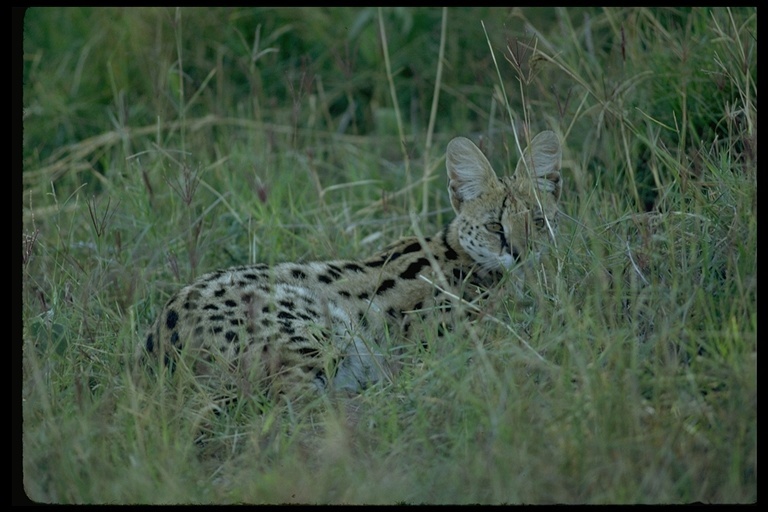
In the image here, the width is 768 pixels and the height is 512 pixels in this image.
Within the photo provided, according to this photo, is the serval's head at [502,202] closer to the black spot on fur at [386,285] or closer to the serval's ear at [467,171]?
the serval's ear at [467,171]

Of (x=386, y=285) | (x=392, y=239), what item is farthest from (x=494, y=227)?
(x=392, y=239)

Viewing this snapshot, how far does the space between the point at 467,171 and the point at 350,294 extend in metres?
0.95

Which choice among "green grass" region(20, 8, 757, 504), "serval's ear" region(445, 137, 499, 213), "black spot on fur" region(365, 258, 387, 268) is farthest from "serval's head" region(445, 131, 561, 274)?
"black spot on fur" region(365, 258, 387, 268)

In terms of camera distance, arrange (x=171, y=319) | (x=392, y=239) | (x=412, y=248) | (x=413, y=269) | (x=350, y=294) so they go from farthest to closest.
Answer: (x=392, y=239) < (x=412, y=248) < (x=413, y=269) < (x=350, y=294) < (x=171, y=319)

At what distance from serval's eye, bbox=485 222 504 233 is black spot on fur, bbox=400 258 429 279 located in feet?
1.22

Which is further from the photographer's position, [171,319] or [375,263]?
[375,263]

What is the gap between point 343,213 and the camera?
5.95 metres

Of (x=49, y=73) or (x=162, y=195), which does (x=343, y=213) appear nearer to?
(x=162, y=195)

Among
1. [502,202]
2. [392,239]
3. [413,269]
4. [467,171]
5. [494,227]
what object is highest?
[467,171]

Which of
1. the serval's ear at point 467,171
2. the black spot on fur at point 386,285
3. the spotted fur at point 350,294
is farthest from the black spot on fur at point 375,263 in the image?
the serval's ear at point 467,171

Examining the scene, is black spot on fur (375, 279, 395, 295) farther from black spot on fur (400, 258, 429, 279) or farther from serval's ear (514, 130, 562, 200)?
serval's ear (514, 130, 562, 200)

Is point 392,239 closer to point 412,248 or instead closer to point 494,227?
point 412,248

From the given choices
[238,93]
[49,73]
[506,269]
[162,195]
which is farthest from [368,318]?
[49,73]

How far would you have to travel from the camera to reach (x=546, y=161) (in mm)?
4930
